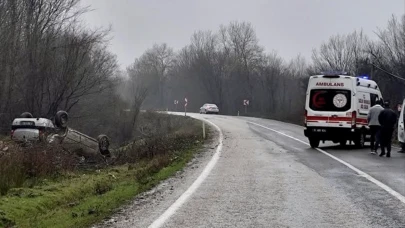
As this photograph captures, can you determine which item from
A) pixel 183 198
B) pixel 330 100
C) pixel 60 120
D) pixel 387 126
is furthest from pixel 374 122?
pixel 60 120

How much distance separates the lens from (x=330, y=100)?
64.3ft

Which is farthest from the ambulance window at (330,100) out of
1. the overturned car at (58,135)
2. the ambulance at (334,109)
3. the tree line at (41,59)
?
the tree line at (41,59)

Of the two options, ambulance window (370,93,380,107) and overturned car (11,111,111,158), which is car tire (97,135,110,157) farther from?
ambulance window (370,93,380,107)

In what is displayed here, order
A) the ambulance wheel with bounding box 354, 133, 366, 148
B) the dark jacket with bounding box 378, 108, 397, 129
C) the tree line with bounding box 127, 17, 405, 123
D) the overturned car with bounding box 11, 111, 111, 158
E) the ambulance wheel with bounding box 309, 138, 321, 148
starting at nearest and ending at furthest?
the dark jacket with bounding box 378, 108, 397, 129 → the ambulance wheel with bounding box 309, 138, 321, 148 → the ambulance wheel with bounding box 354, 133, 366, 148 → the overturned car with bounding box 11, 111, 111, 158 → the tree line with bounding box 127, 17, 405, 123

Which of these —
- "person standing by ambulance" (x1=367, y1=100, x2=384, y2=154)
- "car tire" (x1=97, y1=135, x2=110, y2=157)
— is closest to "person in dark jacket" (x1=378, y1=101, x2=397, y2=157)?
"person standing by ambulance" (x1=367, y1=100, x2=384, y2=154)

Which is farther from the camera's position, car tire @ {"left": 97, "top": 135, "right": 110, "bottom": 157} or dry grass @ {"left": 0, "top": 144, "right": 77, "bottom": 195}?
car tire @ {"left": 97, "top": 135, "right": 110, "bottom": 157}

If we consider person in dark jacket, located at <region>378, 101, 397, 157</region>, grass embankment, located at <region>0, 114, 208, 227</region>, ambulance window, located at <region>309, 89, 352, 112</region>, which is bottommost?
grass embankment, located at <region>0, 114, 208, 227</region>

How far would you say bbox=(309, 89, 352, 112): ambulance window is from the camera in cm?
1948

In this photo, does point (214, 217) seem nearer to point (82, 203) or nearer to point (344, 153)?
point (82, 203)

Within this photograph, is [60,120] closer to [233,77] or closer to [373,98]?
[373,98]

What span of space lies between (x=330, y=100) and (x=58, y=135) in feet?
35.9

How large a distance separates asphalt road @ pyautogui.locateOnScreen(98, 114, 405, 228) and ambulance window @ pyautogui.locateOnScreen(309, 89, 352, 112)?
13.6ft

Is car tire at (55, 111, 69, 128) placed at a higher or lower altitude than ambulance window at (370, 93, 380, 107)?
lower

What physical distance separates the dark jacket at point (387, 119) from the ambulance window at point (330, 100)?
2197 mm
